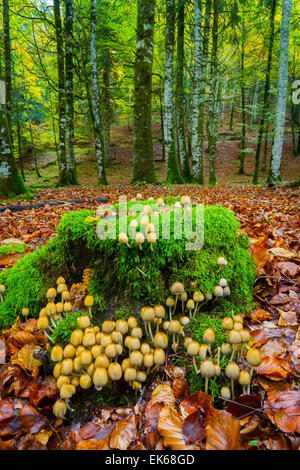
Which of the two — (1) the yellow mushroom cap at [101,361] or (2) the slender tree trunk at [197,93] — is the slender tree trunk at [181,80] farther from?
(1) the yellow mushroom cap at [101,361]

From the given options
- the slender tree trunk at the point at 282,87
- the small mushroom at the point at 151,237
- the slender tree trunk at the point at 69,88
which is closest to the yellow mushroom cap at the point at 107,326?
the small mushroom at the point at 151,237

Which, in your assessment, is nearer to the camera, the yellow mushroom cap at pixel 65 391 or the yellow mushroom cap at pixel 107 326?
the yellow mushroom cap at pixel 65 391

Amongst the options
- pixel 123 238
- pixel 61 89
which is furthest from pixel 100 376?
pixel 61 89

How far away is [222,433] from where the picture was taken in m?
1.23

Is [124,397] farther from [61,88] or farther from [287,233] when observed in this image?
[61,88]

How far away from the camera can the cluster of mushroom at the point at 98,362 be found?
4.84ft

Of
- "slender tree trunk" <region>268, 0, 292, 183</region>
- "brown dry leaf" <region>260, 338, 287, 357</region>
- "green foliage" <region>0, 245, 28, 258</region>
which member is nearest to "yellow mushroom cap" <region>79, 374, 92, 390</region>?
"brown dry leaf" <region>260, 338, 287, 357</region>

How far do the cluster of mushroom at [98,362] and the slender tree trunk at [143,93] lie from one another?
26.7 ft

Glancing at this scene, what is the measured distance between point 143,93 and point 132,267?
8.56 m

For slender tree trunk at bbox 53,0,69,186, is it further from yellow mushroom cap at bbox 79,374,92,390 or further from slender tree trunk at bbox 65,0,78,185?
yellow mushroom cap at bbox 79,374,92,390

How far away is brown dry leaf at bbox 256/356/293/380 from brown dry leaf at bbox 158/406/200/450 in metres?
0.59

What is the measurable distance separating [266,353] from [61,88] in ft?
47.6

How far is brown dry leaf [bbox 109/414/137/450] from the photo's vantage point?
1.37 metres

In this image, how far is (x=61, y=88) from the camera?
1265 cm
